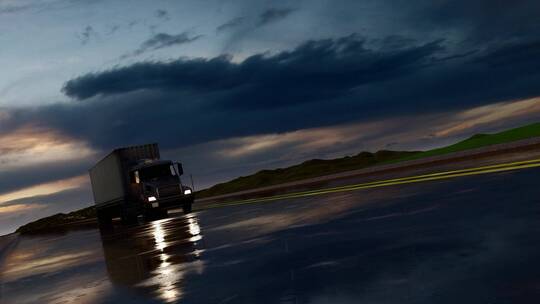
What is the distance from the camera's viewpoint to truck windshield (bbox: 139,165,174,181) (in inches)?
1246

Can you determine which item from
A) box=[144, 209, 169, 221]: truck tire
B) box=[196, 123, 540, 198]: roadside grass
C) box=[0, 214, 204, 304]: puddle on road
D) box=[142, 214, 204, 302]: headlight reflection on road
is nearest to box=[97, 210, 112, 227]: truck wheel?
box=[144, 209, 169, 221]: truck tire

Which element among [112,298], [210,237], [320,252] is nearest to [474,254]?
[320,252]

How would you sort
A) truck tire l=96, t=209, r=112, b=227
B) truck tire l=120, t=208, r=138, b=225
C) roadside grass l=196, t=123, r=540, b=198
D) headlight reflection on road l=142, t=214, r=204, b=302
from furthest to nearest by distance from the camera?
roadside grass l=196, t=123, r=540, b=198 < truck tire l=96, t=209, r=112, b=227 < truck tire l=120, t=208, r=138, b=225 < headlight reflection on road l=142, t=214, r=204, b=302

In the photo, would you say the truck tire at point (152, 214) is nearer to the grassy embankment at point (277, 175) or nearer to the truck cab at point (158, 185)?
the truck cab at point (158, 185)

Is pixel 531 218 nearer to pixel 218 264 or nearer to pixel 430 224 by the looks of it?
pixel 430 224

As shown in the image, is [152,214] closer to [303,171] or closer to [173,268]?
[173,268]

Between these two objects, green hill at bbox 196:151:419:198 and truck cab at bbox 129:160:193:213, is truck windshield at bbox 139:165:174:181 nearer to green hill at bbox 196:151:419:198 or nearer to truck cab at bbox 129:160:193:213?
truck cab at bbox 129:160:193:213

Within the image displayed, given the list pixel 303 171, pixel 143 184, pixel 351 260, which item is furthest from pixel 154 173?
pixel 303 171

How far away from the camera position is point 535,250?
7266 millimetres

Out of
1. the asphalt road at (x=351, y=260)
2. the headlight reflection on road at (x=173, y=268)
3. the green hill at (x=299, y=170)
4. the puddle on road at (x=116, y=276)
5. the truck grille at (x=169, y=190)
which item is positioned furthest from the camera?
the green hill at (x=299, y=170)

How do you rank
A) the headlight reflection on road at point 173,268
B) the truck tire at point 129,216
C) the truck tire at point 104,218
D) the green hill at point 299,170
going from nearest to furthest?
the headlight reflection on road at point 173,268, the truck tire at point 129,216, the truck tire at point 104,218, the green hill at point 299,170

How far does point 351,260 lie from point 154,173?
24210mm

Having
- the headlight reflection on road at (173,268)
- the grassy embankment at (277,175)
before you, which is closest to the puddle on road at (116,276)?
the headlight reflection on road at (173,268)

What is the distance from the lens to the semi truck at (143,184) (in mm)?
31141
